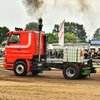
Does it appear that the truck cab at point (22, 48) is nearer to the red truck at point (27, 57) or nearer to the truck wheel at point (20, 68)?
the red truck at point (27, 57)

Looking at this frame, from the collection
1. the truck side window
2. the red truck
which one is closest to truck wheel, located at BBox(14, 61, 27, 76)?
the red truck

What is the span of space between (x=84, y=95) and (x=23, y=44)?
6.82m

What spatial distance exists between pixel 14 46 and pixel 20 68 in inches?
54.8

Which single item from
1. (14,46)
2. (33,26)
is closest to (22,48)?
(14,46)

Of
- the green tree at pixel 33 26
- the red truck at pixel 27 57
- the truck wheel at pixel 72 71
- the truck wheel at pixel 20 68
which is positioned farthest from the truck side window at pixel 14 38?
the truck wheel at pixel 72 71

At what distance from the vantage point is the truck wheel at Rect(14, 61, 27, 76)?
46.3 ft

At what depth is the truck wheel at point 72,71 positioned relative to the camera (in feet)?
41.9

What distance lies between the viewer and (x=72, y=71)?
42.8 feet

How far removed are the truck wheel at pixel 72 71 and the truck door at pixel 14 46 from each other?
322 centimetres

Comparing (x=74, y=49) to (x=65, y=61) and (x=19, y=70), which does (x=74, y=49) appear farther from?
(x=19, y=70)

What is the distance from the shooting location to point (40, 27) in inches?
565

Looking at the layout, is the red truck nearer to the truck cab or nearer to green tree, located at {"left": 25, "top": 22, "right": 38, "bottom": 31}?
the truck cab

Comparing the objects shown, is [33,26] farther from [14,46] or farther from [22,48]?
[22,48]

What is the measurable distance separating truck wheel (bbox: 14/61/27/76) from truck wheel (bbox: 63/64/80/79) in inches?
103
